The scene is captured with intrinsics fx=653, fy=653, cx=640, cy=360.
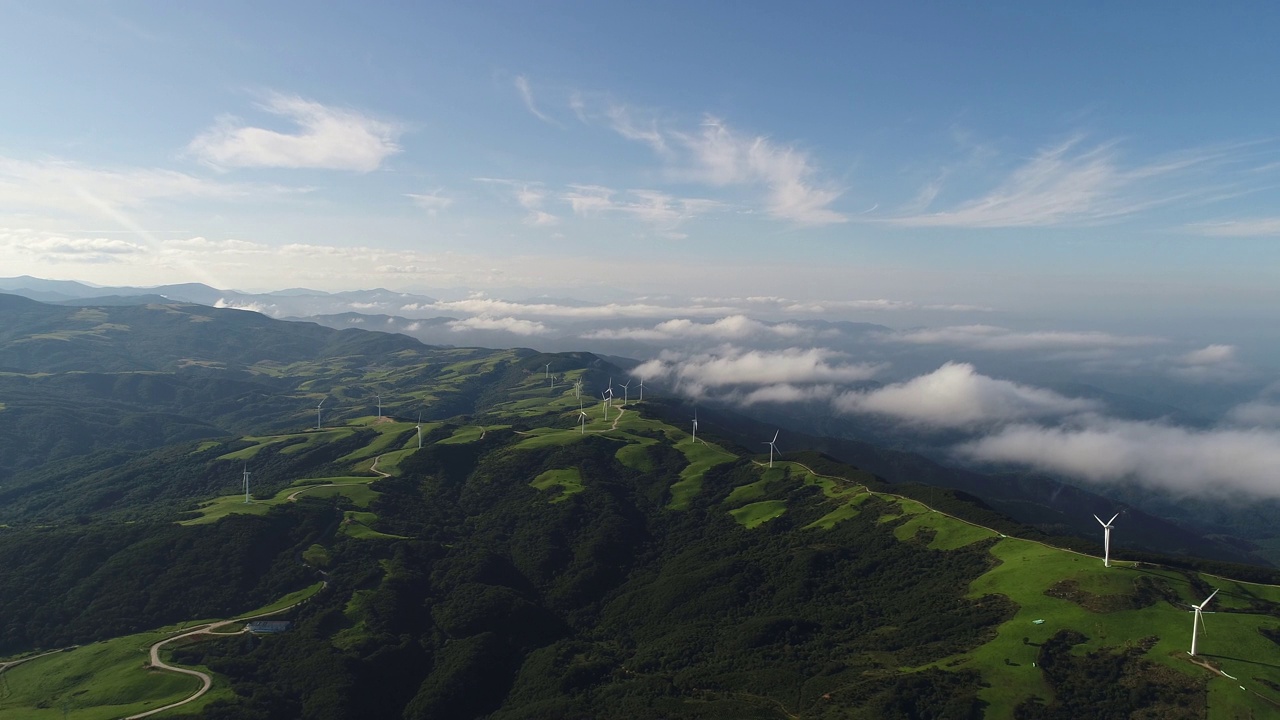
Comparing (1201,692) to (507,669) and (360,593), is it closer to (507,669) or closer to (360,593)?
(507,669)

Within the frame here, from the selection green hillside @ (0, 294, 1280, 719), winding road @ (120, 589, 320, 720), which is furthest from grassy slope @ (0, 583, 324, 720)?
winding road @ (120, 589, 320, 720)

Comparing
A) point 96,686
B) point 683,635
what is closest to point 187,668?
point 96,686

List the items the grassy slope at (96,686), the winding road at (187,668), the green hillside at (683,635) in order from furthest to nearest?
the winding road at (187,668) < the grassy slope at (96,686) < the green hillside at (683,635)

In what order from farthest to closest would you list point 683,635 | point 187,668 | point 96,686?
1. point 683,635
2. point 187,668
3. point 96,686

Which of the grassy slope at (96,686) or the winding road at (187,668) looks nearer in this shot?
the grassy slope at (96,686)

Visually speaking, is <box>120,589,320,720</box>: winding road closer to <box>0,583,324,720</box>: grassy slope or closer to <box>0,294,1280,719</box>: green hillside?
<box>0,583,324,720</box>: grassy slope

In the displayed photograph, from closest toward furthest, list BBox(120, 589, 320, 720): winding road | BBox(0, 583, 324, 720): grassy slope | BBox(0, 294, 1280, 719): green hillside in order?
BBox(0, 294, 1280, 719): green hillside < BBox(0, 583, 324, 720): grassy slope < BBox(120, 589, 320, 720): winding road

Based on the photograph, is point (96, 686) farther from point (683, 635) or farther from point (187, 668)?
point (683, 635)

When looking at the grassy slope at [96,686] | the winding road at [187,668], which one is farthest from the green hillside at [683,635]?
the winding road at [187,668]

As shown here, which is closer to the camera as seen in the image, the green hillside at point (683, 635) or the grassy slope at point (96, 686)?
the green hillside at point (683, 635)

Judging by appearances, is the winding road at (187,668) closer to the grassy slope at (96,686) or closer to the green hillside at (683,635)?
the grassy slope at (96,686)

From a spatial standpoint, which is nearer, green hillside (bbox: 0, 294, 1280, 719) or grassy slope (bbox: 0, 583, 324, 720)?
green hillside (bbox: 0, 294, 1280, 719)

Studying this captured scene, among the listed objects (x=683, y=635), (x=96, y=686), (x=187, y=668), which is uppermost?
(x=96, y=686)

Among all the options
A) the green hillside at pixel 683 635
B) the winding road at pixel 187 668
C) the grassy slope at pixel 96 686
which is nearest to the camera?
the green hillside at pixel 683 635
